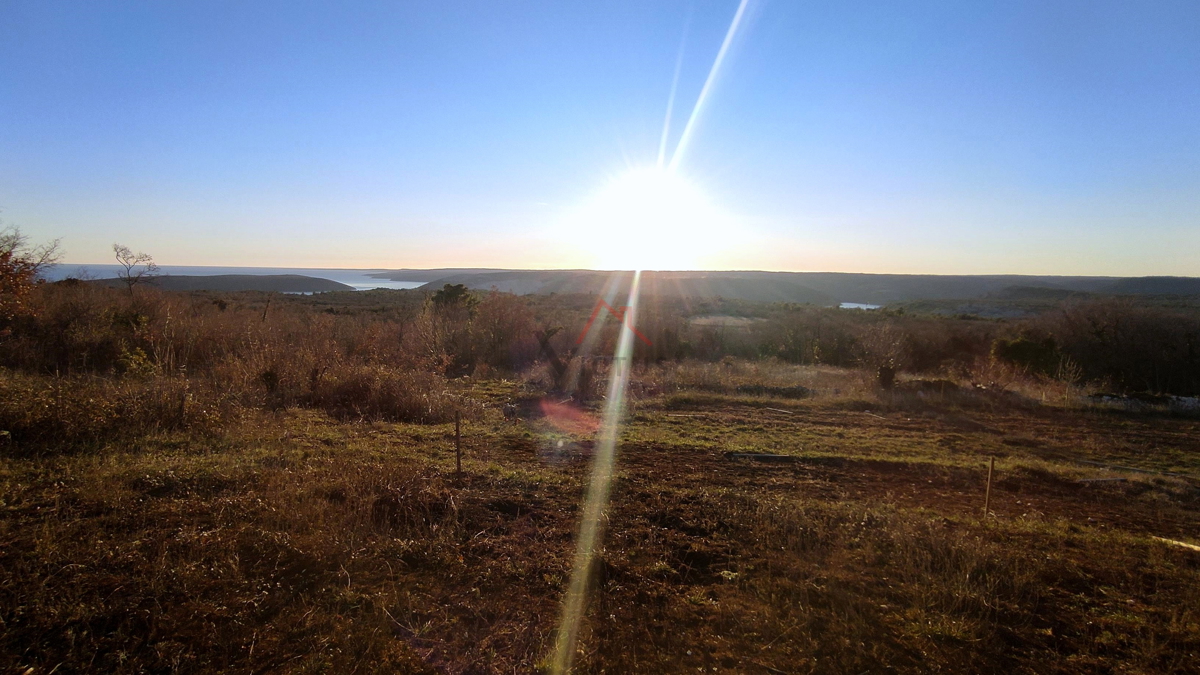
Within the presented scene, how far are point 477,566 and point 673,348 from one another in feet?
65.2

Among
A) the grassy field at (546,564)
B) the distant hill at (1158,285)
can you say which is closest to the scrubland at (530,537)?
the grassy field at (546,564)

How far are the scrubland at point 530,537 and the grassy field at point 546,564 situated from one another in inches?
0.7

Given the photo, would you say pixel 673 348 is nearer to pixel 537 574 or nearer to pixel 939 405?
pixel 939 405

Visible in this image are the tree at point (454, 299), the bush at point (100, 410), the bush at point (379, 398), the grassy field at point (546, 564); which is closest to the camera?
the grassy field at point (546, 564)

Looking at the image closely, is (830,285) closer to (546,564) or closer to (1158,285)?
(1158,285)

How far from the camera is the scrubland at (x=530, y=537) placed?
284 centimetres

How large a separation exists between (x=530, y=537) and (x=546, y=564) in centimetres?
47

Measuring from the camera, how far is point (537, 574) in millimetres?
3641

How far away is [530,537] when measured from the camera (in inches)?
165

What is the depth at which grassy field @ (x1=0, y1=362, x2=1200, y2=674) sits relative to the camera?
110 inches

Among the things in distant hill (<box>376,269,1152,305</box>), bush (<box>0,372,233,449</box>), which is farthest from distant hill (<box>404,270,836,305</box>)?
bush (<box>0,372,233,449</box>)

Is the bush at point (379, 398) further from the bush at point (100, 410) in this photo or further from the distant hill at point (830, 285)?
the distant hill at point (830, 285)

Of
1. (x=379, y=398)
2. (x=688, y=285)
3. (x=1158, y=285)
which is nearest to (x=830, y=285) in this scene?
(x=688, y=285)

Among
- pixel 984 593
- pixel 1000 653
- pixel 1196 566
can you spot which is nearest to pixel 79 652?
pixel 1000 653
